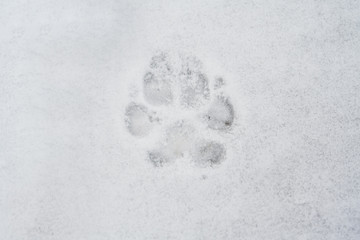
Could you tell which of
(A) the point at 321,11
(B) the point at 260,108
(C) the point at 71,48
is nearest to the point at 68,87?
(C) the point at 71,48

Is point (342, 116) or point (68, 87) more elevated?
point (342, 116)

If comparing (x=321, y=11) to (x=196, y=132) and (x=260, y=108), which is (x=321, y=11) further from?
(x=196, y=132)

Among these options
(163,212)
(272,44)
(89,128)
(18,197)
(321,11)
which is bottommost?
(18,197)

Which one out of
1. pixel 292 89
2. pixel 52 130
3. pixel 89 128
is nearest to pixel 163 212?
pixel 89 128

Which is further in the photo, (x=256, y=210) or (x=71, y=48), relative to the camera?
(x=71, y=48)
